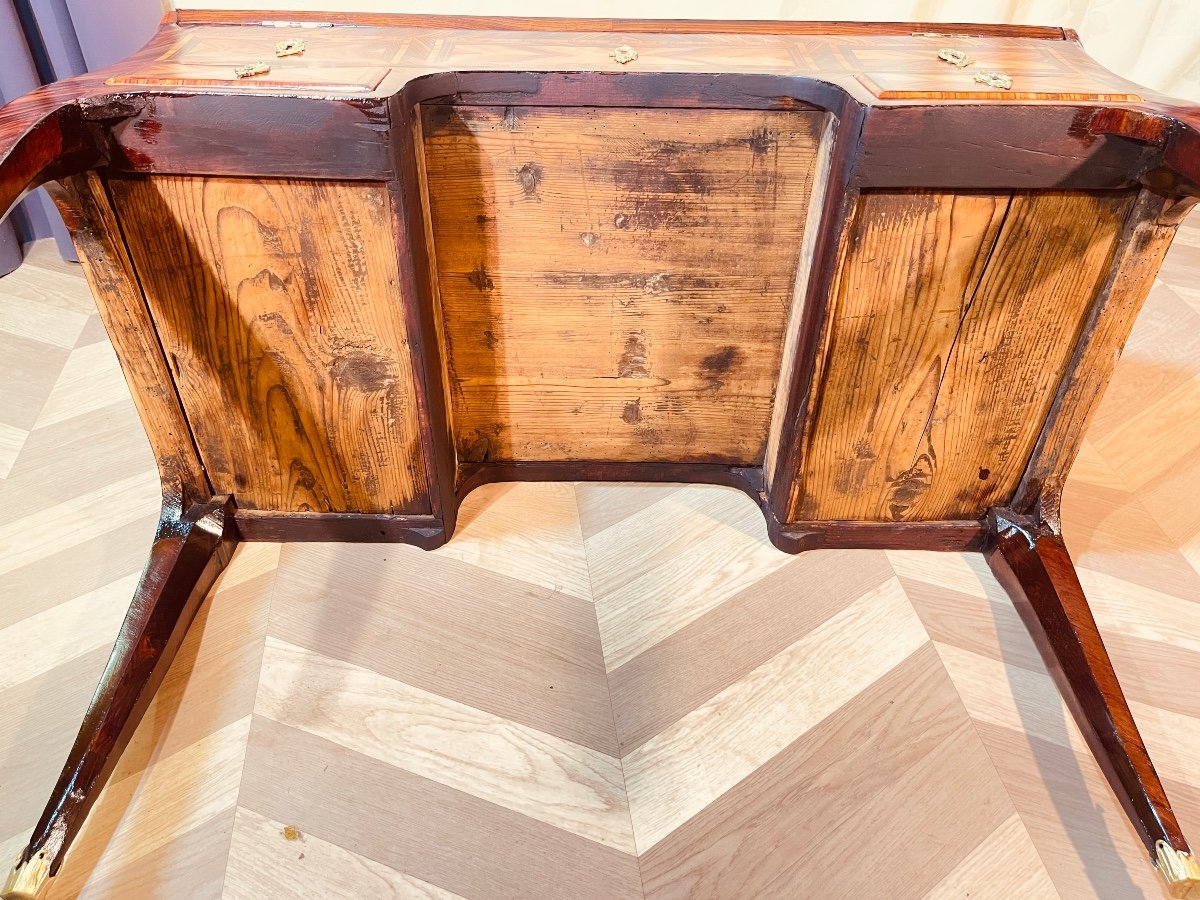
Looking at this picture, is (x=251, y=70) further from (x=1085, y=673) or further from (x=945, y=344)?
(x=1085, y=673)

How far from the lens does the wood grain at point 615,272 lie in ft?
3.38

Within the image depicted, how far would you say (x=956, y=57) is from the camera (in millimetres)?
1035

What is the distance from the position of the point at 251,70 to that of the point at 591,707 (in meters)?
0.83

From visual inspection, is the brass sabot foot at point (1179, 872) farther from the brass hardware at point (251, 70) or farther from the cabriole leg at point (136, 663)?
the brass hardware at point (251, 70)

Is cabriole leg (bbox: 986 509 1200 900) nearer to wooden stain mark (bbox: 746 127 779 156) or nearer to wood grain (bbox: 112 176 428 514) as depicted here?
wooden stain mark (bbox: 746 127 779 156)

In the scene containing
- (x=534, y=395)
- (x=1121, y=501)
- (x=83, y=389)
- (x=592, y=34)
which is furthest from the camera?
(x=83, y=389)


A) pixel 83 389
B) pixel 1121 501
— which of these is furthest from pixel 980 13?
pixel 83 389

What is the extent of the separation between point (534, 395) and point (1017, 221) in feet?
2.18

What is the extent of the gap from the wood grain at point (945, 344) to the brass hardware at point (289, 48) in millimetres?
680

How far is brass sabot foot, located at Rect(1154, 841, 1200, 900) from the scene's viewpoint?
0.86 m

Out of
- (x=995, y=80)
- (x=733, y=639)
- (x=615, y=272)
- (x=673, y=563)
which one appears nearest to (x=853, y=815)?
(x=733, y=639)

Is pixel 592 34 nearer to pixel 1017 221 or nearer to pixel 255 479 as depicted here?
pixel 1017 221

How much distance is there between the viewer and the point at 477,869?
0.91 m

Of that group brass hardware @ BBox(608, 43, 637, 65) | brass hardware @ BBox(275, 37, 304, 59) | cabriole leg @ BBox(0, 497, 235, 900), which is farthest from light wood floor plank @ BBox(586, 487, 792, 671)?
brass hardware @ BBox(275, 37, 304, 59)
